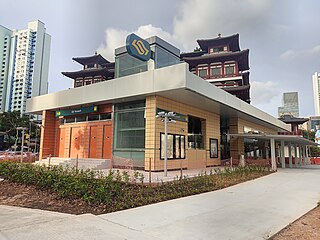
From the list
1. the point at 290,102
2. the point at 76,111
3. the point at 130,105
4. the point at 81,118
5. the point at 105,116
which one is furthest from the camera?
the point at 290,102

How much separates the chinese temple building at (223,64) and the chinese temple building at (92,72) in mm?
11157

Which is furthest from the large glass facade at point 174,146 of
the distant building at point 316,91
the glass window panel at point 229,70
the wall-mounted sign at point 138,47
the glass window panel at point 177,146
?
the distant building at point 316,91

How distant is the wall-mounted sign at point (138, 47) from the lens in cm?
1256

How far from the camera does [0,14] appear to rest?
1217 cm

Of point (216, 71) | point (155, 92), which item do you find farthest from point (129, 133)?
point (216, 71)

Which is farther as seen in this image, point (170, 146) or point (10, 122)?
point (10, 122)

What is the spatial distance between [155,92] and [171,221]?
7300mm

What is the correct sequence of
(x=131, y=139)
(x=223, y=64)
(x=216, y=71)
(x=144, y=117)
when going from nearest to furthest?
1. (x=144, y=117)
2. (x=131, y=139)
3. (x=223, y=64)
4. (x=216, y=71)

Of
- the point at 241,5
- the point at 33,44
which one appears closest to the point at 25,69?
the point at 33,44

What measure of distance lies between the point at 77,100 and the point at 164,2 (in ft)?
24.0

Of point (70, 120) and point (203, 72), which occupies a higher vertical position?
point (203, 72)

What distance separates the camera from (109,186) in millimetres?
6129

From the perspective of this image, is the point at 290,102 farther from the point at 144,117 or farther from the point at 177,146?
the point at 144,117

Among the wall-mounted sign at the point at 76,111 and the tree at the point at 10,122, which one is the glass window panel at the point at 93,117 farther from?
the tree at the point at 10,122
